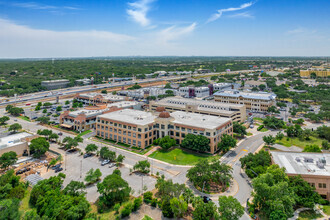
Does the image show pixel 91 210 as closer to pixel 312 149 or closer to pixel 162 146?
pixel 162 146

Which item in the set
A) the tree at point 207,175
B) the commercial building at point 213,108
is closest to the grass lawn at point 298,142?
the commercial building at point 213,108

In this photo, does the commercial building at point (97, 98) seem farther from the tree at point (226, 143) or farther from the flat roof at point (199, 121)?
the tree at point (226, 143)

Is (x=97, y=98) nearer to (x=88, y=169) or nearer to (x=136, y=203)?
(x=88, y=169)

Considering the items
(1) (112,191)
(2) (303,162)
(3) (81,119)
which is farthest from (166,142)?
(3) (81,119)

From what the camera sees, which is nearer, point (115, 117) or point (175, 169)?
point (175, 169)

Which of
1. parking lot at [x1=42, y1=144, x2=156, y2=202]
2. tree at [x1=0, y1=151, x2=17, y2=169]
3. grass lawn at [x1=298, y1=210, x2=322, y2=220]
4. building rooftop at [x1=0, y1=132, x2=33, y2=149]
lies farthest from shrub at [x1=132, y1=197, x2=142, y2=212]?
building rooftop at [x1=0, y1=132, x2=33, y2=149]

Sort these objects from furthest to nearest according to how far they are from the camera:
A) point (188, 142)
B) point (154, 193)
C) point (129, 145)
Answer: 1. point (129, 145)
2. point (188, 142)
3. point (154, 193)

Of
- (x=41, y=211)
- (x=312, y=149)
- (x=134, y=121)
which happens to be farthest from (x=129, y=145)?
(x=312, y=149)
